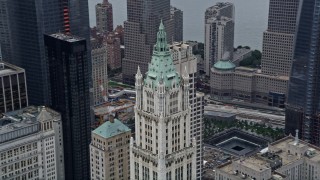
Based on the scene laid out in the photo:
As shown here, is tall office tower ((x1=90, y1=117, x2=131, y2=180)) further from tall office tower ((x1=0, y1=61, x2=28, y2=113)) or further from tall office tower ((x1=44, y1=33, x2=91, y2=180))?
tall office tower ((x1=0, y1=61, x2=28, y2=113))

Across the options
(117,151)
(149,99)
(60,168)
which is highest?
(149,99)

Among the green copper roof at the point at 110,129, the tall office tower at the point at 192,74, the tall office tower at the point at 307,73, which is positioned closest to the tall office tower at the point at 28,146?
the green copper roof at the point at 110,129

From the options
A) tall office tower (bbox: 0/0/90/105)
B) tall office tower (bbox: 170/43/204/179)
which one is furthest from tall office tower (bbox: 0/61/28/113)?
tall office tower (bbox: 170/43/204/179)

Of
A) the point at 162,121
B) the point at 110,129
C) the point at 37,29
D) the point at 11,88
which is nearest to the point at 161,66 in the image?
Answer: the point at 162,121

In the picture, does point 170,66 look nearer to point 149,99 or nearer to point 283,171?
point 149,99

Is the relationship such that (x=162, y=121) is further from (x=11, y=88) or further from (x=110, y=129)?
(x=11, y=88)

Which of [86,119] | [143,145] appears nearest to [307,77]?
[86,119]
